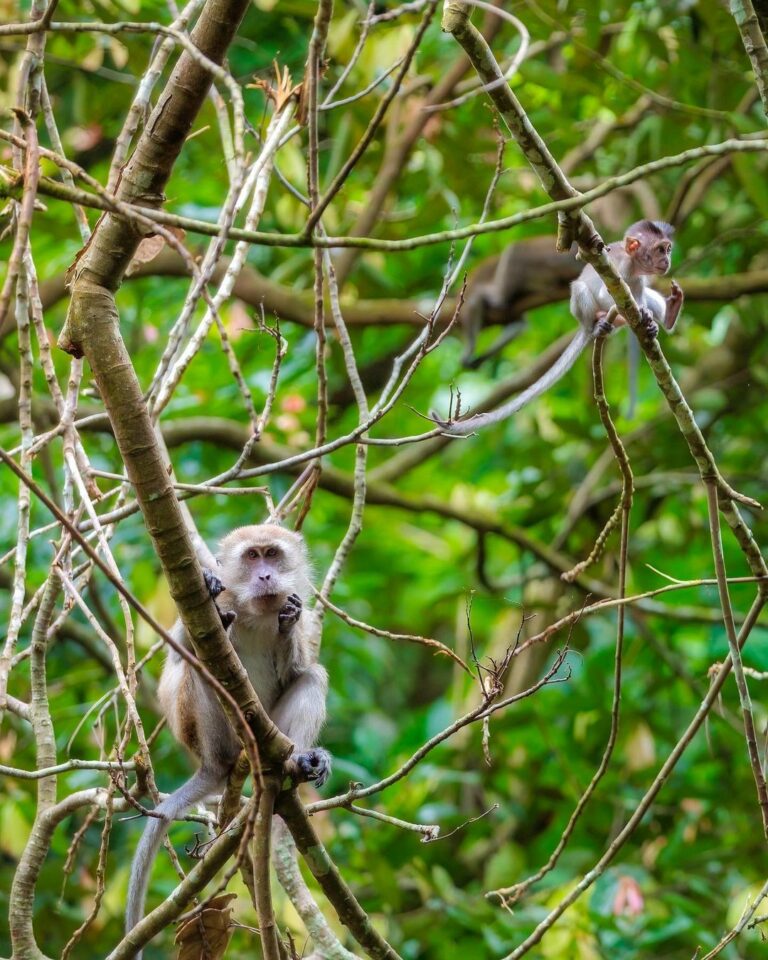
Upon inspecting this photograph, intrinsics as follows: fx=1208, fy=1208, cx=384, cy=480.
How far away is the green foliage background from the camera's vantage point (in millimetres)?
6496

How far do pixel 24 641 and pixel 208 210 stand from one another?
3.03 metres

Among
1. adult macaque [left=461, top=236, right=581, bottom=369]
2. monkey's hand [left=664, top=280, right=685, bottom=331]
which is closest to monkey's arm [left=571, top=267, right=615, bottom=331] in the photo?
monkey's hand [left=664, top=280, right=685, bottom=331]

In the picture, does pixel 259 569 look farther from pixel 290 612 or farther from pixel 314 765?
pixel 314 765

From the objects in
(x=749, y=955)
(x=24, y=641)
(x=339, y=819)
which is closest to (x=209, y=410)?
(x=24, y=641)

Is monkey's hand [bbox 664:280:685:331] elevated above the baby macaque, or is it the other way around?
the baby macaque

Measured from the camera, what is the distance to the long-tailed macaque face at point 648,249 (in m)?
5.30

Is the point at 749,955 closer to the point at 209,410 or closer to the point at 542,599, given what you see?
the point at 542,599

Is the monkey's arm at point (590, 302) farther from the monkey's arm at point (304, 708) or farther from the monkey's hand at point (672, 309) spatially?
the monkey's arm at point (304, 708)

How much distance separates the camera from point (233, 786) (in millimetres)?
3432

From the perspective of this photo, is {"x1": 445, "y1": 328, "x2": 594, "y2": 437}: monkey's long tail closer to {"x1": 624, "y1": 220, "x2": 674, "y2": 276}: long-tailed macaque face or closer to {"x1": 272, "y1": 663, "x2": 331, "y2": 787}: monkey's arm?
{"x1": 624, "y1": 220, "x2": 674, "y2": 276}: long-tailed macaque face

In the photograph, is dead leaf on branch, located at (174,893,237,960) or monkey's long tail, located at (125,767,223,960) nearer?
dead leaf on branch, located at (174,893,237,960)

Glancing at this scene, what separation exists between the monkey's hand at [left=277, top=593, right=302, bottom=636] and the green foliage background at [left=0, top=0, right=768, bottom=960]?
5.80 ft

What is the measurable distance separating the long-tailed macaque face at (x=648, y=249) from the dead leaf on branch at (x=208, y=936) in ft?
10.8

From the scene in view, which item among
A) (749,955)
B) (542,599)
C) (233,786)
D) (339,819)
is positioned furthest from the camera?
(542,599)
